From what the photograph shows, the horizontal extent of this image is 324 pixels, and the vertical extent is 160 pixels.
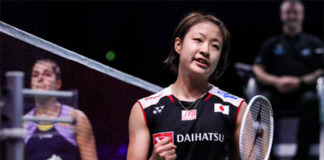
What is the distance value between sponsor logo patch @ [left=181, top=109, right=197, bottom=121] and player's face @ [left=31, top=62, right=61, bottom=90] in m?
0.66

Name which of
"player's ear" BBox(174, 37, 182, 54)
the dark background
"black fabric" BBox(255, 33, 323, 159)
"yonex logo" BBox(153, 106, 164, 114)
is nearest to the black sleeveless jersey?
"yonex logo" BBox(153, 106, 164, 114)

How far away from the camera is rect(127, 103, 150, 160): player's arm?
7.87ft

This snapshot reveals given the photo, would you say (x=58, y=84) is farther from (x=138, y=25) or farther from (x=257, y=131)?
(x=138, y=25)

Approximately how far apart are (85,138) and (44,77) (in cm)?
46

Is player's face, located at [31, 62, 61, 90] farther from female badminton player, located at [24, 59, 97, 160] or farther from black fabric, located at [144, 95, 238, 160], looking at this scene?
black fabric, located at [144, 95, 238, 160]

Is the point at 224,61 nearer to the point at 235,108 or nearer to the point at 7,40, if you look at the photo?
the point at 235,108

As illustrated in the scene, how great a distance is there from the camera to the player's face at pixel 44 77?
7.66ft

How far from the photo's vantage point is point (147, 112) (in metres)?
2.41

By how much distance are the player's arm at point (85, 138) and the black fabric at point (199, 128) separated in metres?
0.42

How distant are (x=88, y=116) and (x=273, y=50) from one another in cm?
281

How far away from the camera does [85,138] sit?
2717 millimetres

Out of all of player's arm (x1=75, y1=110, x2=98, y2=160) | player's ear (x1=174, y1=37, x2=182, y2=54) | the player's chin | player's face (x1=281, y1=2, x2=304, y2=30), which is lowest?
player's arm (x1=75, y1=110, x2=98, y2=160)

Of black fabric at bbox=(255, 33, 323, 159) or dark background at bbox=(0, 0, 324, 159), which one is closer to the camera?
black fabric at bbox=(255, 33, 323, 159)

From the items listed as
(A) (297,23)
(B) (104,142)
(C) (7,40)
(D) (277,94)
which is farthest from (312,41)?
(C) (7,40)
